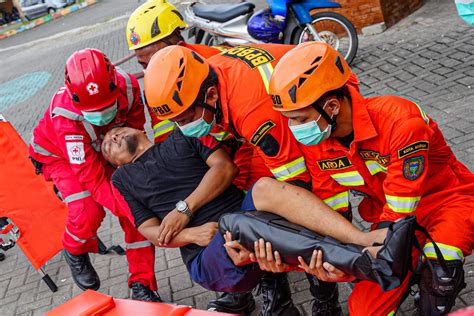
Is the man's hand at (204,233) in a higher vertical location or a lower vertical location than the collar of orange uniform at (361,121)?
lower

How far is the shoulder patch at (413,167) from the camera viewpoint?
244cm

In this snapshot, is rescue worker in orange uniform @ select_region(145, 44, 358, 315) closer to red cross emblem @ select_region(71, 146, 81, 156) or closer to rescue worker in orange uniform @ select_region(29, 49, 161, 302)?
rescue worker in orange uniform @ select_region(29, 49, 161, 302)

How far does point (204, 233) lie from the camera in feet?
10.2

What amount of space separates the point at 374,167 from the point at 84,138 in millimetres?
2007

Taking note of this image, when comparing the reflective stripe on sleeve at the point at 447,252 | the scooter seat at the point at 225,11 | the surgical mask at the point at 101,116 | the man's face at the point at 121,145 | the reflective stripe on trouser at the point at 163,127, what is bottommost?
the scooter seat at the point at 225,11

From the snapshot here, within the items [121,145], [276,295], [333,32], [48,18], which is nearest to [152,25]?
[121,145]

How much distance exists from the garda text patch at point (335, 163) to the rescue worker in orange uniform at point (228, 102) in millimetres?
111

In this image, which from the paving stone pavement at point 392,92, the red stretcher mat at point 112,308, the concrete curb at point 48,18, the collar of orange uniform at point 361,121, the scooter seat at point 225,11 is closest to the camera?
the red stretcher mat at point 112,308

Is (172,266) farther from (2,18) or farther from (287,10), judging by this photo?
(2,18)

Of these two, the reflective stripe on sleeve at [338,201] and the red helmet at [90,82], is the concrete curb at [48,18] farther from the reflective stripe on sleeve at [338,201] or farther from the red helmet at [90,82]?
the reflective stripe on sleeve at [338,201]

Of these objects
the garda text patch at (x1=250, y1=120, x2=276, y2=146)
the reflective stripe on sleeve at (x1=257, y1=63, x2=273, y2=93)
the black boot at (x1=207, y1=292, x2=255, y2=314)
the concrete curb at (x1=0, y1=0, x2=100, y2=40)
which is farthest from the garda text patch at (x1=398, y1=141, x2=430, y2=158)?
the concrete curb at (x1=0, y1=0, x2=100, y2=40)

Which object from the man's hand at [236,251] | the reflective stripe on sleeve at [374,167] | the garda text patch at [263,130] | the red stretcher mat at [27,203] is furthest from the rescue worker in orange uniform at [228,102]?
the red stretcher mat at [27,203]

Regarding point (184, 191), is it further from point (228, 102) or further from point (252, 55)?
point (252, 55)

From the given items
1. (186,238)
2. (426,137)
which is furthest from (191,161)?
(426,137)
